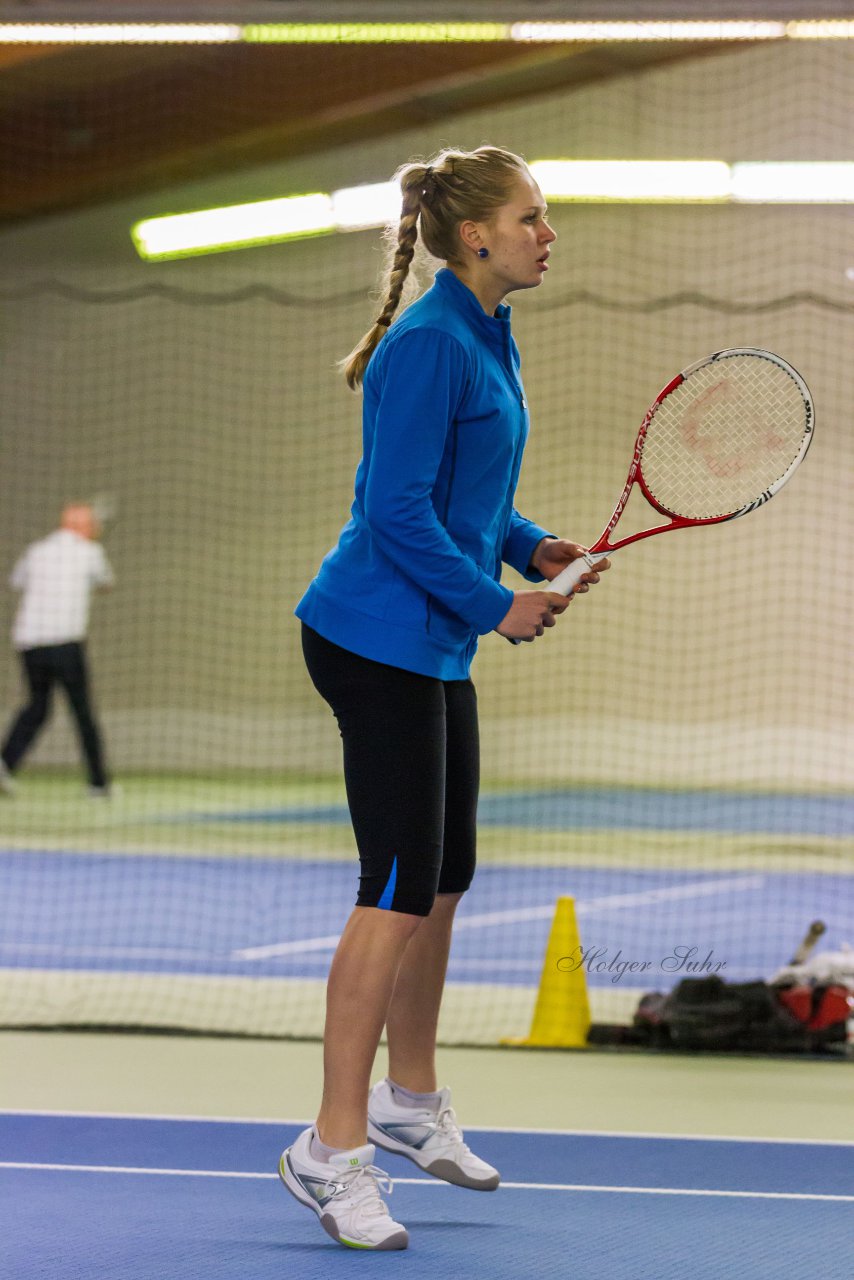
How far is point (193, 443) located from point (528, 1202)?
10541 millimetres

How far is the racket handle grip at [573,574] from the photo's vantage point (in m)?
2.71

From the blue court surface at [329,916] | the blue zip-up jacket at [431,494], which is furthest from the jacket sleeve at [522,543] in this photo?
the blue court surface at [329,916]

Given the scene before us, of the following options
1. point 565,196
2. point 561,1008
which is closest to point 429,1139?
point 561,1008

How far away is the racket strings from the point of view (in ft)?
10.3

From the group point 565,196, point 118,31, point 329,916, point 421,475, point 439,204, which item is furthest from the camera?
point 565,196

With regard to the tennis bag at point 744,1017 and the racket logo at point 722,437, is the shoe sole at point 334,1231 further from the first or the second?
the tennis bag at point 744,1017

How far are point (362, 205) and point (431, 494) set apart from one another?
957 centimetres

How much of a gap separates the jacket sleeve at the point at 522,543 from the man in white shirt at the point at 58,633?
7.49 m

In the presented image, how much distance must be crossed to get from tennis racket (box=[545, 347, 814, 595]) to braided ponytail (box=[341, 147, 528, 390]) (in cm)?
51

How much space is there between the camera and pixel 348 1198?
2623 millimetres

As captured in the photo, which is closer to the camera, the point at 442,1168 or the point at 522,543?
the point at 442,1168

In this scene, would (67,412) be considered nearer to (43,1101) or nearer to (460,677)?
(43,1101)

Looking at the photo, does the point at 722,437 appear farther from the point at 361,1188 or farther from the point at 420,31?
the point at 420,31

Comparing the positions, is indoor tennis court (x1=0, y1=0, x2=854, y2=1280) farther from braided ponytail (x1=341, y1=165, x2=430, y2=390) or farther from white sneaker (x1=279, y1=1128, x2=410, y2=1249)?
braided ponytail (x1=341, y1=165, x2=430, y2=390)
